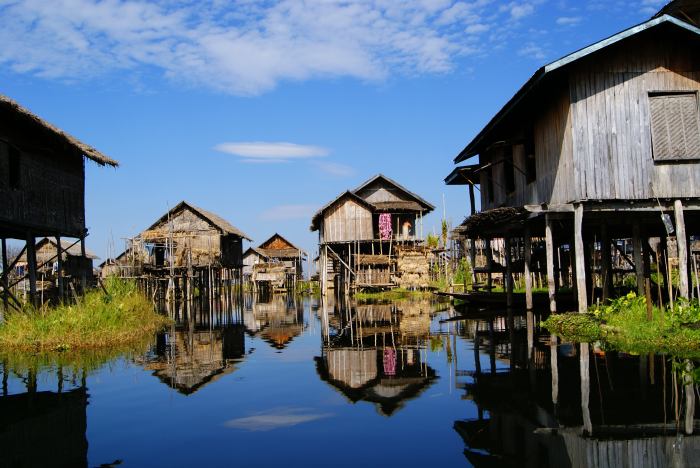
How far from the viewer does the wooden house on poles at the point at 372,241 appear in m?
35.7

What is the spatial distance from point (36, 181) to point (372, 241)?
21372mm

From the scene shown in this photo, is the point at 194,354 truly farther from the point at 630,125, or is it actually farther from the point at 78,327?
the point at 630,125

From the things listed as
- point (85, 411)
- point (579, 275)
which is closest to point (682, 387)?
point (579, 275)

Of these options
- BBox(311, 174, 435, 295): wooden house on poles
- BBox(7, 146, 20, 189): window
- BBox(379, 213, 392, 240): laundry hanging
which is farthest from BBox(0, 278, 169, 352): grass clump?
BBox(379, 213, 392, 240): laundry hanging

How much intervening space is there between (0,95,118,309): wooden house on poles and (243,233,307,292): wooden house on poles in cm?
2892

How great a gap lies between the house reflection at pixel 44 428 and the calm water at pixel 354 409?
24 mm

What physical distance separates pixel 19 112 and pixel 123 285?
6692 mm

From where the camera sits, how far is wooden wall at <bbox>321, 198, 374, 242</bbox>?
3638cm

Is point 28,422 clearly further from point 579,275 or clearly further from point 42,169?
point 42,169

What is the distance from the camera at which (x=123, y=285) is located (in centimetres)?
1967

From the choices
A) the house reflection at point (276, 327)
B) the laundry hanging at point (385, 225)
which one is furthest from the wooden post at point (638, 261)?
the laundry hanging at point (385, 225)

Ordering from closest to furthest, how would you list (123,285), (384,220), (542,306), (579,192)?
(579,192) → (123,285) → (542,306) → (384,220)

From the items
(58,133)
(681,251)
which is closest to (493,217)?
(681,251)

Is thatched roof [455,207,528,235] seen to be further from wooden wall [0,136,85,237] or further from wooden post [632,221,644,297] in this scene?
wooden wall [0,136,85,237]
